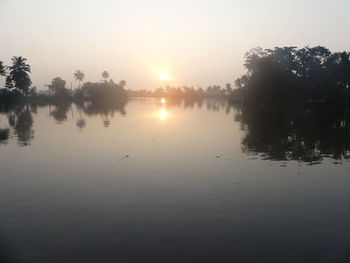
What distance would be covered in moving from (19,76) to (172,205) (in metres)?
142

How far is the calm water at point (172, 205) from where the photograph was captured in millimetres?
12727

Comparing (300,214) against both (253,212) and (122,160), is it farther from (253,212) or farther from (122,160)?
(122,160)

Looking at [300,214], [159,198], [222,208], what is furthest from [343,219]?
[159,198]

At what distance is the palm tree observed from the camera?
142 metres

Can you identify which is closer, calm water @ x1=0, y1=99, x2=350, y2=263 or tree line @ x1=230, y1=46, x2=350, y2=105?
calm water @ x1=0, y1=99, x2=350, y2=263

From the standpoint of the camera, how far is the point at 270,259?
479 inches

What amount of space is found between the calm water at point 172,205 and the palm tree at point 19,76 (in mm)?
121926

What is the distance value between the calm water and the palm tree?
121926mm

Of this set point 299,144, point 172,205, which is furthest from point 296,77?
point 172,205

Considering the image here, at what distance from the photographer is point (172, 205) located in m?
17.5

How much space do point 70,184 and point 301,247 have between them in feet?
44.8

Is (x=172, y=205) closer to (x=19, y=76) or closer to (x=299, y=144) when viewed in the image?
(x=299, y=144)

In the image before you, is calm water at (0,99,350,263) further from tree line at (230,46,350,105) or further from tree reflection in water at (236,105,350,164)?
tree line at (230,46,350,105)

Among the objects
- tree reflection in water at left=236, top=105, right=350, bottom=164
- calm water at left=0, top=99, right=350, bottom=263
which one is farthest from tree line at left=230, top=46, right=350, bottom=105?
calm water at left=0, top=99, right=350, bottom=263
